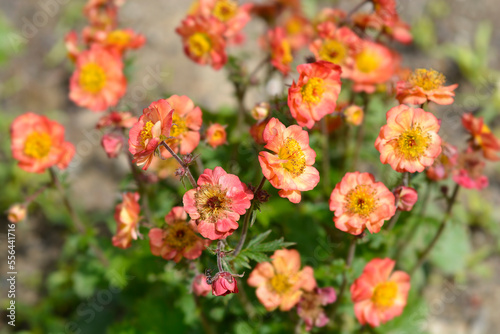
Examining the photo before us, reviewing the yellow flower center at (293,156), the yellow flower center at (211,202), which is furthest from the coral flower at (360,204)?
the yellow flower center at (211,202)

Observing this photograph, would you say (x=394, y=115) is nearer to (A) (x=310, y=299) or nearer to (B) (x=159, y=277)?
(A) (x=310, y=299)

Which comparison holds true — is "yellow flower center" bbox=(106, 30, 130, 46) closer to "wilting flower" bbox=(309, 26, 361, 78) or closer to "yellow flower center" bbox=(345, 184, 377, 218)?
"wilting flower" bbox=(309, 26, 361, 78)

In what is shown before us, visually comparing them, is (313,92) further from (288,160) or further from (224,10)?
(224,10)

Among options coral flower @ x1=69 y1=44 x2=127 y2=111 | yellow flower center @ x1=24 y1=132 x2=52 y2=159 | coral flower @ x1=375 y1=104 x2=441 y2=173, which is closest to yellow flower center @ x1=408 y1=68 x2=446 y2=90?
coral flower @ x1=375 y1=104 x2=441 y2=173

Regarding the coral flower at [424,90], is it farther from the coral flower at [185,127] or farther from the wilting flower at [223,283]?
the wilting flower at [223,283]

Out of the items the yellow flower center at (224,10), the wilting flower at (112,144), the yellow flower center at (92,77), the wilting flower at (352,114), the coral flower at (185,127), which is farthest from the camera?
the yellow flower center at (224,10)
